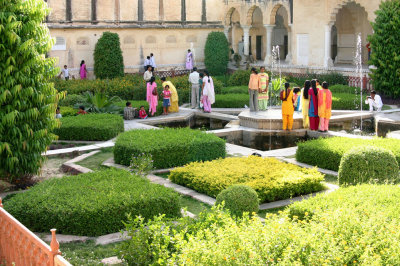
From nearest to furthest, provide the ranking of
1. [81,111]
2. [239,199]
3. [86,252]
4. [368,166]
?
[86,252], [239,199], [368,166], [81,111]

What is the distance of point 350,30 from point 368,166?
67.0 feet

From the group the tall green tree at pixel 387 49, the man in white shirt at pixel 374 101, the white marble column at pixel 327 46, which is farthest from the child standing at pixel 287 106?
the white marble column at pixel 327 46

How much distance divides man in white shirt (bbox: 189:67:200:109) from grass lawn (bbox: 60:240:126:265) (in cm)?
1170

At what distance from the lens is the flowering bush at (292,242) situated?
4.96m

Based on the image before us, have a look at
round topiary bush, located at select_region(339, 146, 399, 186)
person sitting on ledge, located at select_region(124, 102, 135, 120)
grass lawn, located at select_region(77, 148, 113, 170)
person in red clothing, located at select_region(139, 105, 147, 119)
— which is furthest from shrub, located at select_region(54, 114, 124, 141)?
round topiary bush, located at select_region(339, 146, 399, 186)

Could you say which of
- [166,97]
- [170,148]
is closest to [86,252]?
[170,148]

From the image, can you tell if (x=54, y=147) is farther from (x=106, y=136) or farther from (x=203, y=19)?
(x=203, y=19)

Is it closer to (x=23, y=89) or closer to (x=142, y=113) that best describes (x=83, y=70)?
(x=142, y=113)

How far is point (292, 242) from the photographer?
527cm

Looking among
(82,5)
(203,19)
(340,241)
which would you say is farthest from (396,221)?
(203,19)

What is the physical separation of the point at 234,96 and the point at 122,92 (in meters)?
3.91

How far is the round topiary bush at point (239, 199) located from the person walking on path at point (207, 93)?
970 cm

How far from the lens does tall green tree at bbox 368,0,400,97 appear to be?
18.4 meters

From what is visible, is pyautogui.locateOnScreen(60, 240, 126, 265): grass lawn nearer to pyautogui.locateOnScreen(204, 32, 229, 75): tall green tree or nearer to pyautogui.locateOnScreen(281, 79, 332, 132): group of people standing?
pyautogui.locateOnScreen(281, 79, 332, 132): group of people standing
